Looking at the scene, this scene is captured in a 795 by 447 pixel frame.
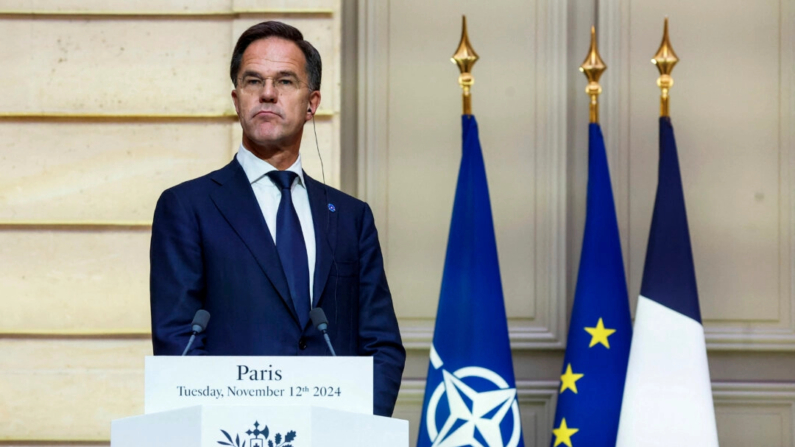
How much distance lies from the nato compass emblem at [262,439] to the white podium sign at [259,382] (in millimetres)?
49

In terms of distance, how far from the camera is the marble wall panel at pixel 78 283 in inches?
140

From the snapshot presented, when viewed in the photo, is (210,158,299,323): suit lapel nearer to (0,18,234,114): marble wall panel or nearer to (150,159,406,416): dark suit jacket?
(150,159,406,416): dark suit jacket

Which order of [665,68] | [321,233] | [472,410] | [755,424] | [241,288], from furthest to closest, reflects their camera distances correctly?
1. [755,424]
2. [665,68]
3. [472,410]
4. [321,233]
5. [241,288]

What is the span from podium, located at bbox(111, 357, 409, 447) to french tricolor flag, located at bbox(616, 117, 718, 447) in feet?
5.56

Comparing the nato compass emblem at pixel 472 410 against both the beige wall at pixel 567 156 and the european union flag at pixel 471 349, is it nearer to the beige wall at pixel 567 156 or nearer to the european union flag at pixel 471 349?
the european union flag at pixel 471 349

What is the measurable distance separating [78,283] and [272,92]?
159 cm

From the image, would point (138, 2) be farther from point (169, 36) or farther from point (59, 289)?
point (59, 289)

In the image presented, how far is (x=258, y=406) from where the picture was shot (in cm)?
176

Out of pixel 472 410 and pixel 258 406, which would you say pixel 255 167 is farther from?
pixel 472 410

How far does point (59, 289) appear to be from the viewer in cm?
356

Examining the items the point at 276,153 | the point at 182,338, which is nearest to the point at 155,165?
the point at 276,153

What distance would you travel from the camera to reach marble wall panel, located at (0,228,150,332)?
11.6 feet

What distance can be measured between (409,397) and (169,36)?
1664 mm

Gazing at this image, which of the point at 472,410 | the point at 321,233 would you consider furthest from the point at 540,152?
the point at 321,233
